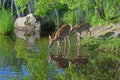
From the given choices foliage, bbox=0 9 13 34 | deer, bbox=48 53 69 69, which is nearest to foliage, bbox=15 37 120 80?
deer, bbox=48 53 69 69

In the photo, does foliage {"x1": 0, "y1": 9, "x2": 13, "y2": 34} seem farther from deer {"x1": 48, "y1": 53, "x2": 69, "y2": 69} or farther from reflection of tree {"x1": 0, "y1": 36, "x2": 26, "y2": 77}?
deer {"x1": 48, "y1": 53, "x2": 69, "y2": 69}

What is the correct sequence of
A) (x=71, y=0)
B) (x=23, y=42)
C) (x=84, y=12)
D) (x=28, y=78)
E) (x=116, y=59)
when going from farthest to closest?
1. (x=84, y=12)
2. (x=23, y=42)
3. (x=71, y=0)
4. (x=116, y=59)
5. (x=28, y=78)

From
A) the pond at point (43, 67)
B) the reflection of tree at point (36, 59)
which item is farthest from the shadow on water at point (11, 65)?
the reflection of tree at point (36, 59)

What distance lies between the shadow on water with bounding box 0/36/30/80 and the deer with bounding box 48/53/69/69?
50.4 inches

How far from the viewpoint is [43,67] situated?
16844mm

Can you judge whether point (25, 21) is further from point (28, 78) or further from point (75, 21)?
point (28, 78)

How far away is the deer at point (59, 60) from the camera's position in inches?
690

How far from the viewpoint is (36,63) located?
17828 millimetres

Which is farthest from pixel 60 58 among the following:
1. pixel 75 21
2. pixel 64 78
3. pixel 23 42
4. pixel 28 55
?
pixel 75 21

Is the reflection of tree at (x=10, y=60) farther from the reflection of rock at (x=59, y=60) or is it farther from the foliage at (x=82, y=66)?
the reflection of rock at (x=59, y=60)

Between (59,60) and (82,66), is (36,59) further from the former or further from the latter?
(82,66)

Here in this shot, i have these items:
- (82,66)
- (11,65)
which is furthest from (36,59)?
(82,66)

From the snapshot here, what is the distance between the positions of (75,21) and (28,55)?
74.0 ft

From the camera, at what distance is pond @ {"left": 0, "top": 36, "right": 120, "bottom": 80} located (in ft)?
49.3
